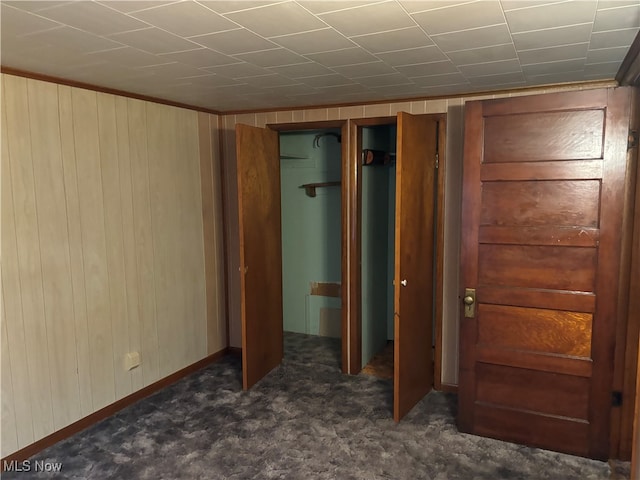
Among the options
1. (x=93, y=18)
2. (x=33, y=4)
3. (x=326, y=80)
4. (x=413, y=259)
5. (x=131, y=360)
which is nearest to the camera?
(x=33, y=4)

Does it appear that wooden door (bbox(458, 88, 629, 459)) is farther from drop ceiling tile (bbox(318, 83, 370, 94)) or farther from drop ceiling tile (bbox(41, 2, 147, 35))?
drop ceiling tile (bbox(41, 2, 147, 35))

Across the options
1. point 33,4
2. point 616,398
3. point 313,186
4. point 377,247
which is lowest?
point 616,398

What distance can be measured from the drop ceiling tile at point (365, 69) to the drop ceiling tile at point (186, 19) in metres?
0.82

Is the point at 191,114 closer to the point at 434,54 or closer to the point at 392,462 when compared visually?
the point at 434,54

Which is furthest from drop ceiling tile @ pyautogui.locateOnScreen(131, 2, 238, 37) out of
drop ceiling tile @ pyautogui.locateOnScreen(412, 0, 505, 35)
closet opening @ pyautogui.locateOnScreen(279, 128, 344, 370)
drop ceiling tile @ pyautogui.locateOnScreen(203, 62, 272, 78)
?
closet opening @ pyautogui.locateOnScreen(279, 128, 344, 370)

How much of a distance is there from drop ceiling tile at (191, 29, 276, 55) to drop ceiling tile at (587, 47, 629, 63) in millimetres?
1548

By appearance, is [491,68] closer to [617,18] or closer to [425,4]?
[617,18]

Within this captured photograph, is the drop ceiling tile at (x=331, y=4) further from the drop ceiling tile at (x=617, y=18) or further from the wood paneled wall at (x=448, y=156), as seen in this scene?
the wood paneled wall at (x=448, y=156)

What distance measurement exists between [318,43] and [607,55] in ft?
4.73

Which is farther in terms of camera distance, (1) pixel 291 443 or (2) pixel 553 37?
(1) pixel 291 443

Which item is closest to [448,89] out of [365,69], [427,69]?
[427,69]

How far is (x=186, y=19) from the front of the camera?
178 centimetres

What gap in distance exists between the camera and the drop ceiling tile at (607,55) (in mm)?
2234

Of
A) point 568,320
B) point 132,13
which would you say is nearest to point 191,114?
point 132,13
